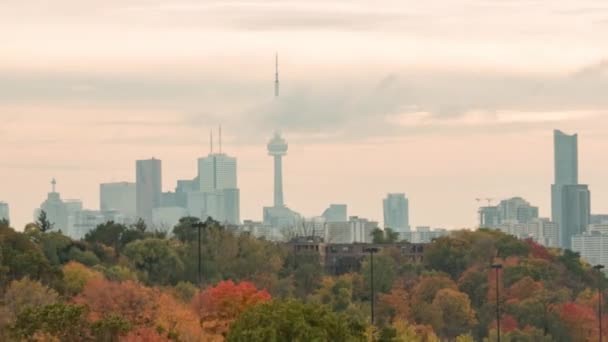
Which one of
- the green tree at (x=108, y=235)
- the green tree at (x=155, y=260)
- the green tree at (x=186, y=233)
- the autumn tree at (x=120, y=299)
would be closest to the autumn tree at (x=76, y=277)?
the autumn tree at (x=120, y=299)

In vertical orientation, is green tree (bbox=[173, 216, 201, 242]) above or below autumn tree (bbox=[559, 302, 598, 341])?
above

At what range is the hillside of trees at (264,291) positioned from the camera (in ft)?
267

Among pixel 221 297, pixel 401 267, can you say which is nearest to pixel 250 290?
pixel 221 297

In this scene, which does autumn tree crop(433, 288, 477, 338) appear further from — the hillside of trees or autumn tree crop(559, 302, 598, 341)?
autumn tree crop(559, 302, 598, 341)

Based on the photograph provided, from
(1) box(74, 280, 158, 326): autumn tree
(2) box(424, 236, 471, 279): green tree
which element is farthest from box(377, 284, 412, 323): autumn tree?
(1) box(74, 280, 158, 326): autumn tree

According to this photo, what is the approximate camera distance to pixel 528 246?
189125mm

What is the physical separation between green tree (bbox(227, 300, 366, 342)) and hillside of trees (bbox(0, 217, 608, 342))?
2.0 inches

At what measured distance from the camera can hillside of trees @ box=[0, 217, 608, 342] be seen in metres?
81.4

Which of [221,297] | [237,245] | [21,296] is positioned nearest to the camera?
[21,296]

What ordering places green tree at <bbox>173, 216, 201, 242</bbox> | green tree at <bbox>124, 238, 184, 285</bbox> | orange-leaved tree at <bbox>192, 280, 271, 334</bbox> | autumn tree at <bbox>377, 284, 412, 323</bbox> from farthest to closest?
1. green tree at <bbox>173, 216, 201, 242</bbox>
2. autumn tree at <bbox>377, 284, 412, 323</bbox>
3. green tree at <bbox>124, 238, 184, 285</bbox>
4. orange-leaved tree at <bbox>192, 280, 271, 334</bbox>

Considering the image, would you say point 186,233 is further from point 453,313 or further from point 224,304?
point 224,304

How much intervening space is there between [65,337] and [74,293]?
33.7 meters

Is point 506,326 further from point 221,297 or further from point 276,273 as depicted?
point 221,297

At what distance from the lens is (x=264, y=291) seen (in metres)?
119
